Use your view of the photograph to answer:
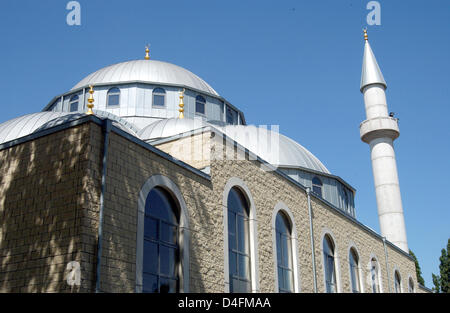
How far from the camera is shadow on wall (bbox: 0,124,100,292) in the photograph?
8375mm

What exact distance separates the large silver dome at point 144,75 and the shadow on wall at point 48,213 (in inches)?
643

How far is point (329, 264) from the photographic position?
1677 centimetres

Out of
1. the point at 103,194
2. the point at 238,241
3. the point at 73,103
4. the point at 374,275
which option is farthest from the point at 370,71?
the point at 103,194

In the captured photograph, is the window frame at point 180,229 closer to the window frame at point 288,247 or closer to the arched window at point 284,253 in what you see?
the window frame at point 288,247

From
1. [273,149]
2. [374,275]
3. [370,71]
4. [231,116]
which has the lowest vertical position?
[374,275]

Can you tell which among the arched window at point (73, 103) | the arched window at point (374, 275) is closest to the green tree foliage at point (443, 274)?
the arched window at point (374, 275)

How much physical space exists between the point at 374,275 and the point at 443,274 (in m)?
22.1

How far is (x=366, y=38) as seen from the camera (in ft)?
106

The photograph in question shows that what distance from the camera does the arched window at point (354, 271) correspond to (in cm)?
1821

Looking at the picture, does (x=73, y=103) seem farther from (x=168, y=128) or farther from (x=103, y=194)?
(x=103, y=194)

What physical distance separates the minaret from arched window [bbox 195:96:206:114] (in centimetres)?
911
